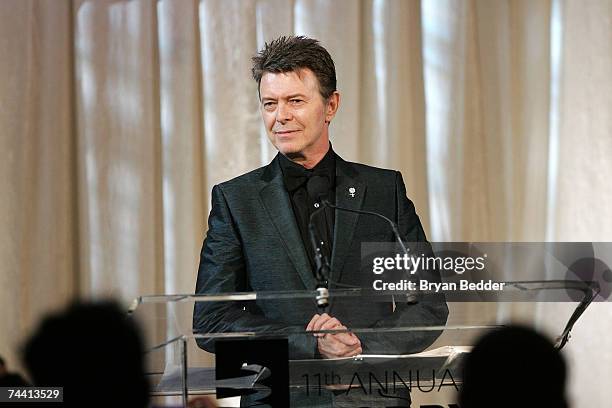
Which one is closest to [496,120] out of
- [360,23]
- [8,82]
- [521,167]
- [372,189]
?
[521,167]

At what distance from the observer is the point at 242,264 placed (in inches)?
122

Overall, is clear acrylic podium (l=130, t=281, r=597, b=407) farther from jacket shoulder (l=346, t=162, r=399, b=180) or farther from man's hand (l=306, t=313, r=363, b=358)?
jacket shoulder (l=346, t=162, r=399, b=180)

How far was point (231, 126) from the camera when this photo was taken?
4.16 meters

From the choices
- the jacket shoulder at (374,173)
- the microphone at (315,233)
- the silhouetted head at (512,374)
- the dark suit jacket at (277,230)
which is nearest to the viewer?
the silhouetted head at (512,374)

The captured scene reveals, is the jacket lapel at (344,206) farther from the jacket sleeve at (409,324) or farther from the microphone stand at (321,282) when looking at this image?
the jacket sleeve at (409,324)

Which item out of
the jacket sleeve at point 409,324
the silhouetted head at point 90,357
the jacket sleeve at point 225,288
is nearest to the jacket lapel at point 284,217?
the jacket sleeve at point 225,288

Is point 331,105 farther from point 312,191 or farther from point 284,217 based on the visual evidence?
point 284,217

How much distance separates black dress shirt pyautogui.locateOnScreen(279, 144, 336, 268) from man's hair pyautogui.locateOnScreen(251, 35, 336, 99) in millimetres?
Answer: 241

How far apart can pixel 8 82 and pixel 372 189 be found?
1.70 metres

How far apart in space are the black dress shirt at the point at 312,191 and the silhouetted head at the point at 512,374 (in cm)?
149

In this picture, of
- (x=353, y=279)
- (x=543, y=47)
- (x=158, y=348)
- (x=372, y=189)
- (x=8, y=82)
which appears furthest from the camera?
(x=543, y=47)

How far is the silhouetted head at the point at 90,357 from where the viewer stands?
163 centimetres

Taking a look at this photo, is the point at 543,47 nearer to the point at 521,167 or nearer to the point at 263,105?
the point at 521,167

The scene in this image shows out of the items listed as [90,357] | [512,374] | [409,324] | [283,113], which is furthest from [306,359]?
[283,113]
